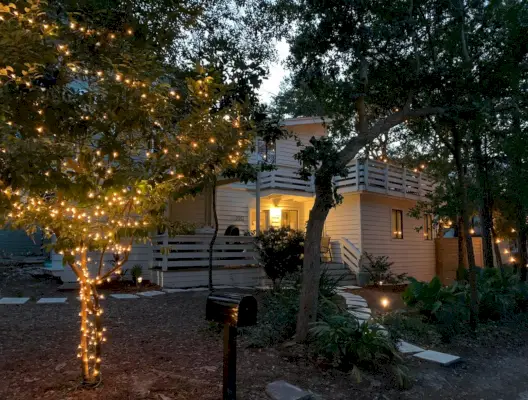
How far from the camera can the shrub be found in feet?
35.5

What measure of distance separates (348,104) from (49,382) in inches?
255

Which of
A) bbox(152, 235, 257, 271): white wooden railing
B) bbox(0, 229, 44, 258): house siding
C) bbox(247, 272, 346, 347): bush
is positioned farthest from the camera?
bbox(0, 229, 44, 258): house siding

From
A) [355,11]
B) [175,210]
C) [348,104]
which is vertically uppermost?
[355,11]

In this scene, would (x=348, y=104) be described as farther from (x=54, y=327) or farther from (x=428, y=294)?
(x=54, y=327)

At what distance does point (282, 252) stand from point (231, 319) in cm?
726

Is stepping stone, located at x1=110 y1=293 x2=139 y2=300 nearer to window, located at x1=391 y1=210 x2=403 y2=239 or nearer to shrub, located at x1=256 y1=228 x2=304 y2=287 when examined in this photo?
shrub, located at x1=256 y1=228 x2=304 y2=287

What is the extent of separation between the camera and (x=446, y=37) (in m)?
8.93

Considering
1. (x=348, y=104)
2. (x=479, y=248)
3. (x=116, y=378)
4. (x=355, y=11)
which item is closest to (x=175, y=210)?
(x=348, y=104)

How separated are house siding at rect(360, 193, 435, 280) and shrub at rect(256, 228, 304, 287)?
5.79 metres

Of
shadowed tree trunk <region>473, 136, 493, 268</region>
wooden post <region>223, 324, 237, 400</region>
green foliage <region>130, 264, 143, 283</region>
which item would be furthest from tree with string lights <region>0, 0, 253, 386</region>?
green foliage <region>130, 264, 143, 283</region>

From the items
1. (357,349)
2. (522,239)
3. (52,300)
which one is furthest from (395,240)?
(357,349)

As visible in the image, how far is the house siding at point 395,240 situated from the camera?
16469 mm

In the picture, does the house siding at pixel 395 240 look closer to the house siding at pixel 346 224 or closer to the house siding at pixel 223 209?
the house siding at pixel 346 224

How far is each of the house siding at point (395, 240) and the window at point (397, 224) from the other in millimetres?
193
